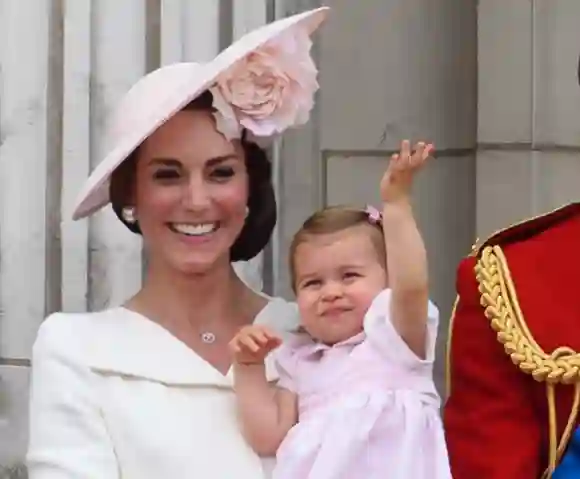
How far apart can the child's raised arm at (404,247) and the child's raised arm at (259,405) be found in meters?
0.14

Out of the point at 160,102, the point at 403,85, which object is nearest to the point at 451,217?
the point at 403,85

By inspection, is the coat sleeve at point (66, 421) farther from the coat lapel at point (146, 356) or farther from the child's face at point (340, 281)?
the child's face at point (340, 281)

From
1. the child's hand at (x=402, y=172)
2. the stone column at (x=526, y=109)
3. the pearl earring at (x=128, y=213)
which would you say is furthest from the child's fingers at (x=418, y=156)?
the stone column at (x=526, y=109)

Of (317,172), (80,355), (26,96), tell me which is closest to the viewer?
(80,355)

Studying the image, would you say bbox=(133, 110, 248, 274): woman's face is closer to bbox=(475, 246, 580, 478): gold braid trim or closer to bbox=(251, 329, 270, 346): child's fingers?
bbox=(251, 329, 270, 346): child's fingers

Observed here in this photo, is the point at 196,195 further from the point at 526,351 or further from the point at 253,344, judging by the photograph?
the point at 526,351

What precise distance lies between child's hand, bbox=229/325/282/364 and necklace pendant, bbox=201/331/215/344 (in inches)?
4.1

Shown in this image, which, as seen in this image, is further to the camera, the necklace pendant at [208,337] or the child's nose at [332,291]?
the necklace pendant at [208,337]

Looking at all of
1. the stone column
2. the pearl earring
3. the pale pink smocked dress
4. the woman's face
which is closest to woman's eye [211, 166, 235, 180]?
the woman's face

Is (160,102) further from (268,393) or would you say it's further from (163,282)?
(268,393)

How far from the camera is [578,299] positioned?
137 cm

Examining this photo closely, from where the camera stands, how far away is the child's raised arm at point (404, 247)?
4.54ft

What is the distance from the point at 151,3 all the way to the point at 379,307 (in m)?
0.67

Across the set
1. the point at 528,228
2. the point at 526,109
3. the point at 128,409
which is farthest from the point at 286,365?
the point at 526,109
